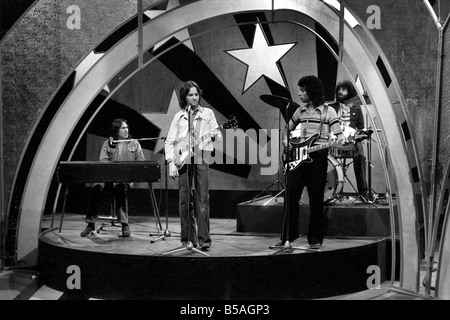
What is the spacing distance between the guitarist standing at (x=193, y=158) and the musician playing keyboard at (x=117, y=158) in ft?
5.21

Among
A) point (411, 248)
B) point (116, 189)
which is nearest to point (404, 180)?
point (411, 248)

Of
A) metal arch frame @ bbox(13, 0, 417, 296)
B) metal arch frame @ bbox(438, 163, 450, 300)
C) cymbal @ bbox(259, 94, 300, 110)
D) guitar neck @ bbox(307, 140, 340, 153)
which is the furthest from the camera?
metal arch frame @ bbox(13, 0, 417, 296)

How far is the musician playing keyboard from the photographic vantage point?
8.05m

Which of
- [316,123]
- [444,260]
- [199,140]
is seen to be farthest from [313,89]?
[444,260]

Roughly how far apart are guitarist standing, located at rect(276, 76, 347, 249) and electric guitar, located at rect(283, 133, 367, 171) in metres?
0.03

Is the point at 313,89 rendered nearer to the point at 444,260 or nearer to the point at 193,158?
the point at 193,158

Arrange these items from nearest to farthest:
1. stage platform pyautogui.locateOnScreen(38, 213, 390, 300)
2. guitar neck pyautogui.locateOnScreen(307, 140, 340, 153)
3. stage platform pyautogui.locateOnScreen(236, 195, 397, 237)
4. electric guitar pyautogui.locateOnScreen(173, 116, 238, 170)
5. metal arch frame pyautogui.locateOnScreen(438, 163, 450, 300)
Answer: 1. metal arch frame pyautogui.locateOnScreen(438, 163, 450, 300)
2. stage platform pyautogui.locateOnScreen(38, 213, 390, 300)
3. electric guitar pyautogui.locateOnScreen(173, 116, 238, 170)
4. guitar neck pyautogui.locateOnScreen(307, 140, 340, 153)
5. stage platform pyautogui.locateOnScreen(236, 195, 397, 237)

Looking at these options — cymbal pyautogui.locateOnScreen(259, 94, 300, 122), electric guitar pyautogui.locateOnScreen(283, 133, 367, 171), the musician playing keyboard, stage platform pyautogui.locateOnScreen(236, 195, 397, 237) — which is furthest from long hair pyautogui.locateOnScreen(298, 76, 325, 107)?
the musician playing keyboard

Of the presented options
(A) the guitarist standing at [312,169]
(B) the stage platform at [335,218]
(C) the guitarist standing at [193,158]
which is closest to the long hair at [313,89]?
(A) the guitarist standing at [312,169]

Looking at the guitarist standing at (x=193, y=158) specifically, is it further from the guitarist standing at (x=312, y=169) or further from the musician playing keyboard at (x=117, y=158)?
the musician playing keyboard at (x=117, y=158)

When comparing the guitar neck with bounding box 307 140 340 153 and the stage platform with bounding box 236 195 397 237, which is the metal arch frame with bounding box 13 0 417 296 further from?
the stage platform with bounding box 236 195 397 237

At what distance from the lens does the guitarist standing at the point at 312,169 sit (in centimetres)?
675

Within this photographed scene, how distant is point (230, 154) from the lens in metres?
10.2
